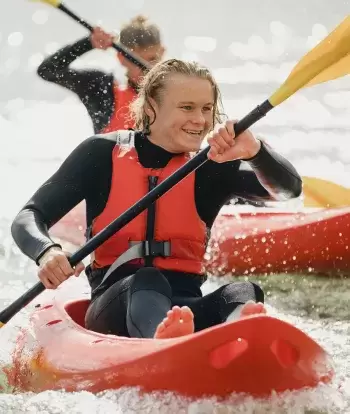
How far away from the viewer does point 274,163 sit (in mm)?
2006

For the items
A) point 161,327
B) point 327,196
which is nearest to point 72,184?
point 161,327

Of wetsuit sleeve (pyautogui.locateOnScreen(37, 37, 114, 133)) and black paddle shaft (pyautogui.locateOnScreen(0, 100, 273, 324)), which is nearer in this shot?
black paddle shaft (pyautogui.locateOnScreen(0, 100, 273, 324))

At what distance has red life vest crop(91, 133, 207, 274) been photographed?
208 cm

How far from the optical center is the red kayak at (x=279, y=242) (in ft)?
12.3

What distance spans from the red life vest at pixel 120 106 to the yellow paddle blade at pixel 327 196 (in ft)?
3.10

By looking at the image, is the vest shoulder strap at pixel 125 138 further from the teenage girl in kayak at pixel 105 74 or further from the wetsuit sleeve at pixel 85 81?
the wetsuit sleeve at pixel 85 81

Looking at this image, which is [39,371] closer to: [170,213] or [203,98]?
[170,213]

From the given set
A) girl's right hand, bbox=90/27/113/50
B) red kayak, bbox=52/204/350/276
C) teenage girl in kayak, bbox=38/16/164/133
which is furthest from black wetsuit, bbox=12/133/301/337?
girl's right hand, bbox=90/27/113/50

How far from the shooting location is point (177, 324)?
1.68 meters

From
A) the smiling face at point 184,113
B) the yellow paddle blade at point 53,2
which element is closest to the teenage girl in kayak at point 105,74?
the yellow paddle blade at point 53,2

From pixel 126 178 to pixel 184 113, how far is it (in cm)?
22

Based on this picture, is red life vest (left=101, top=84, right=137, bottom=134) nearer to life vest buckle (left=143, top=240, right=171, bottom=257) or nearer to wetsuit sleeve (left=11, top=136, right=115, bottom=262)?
wetsuit sleeve (left=11, top=136, right=115, bottom=262)

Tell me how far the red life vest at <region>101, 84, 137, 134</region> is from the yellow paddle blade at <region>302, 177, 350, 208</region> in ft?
3.10

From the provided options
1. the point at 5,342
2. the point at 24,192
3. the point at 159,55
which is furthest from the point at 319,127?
the point at 5,342
